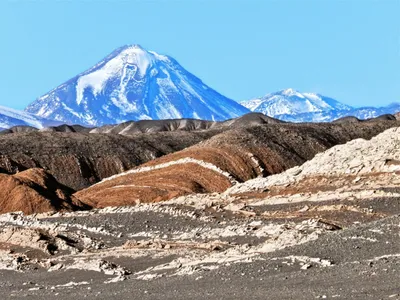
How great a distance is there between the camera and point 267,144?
57.0 m

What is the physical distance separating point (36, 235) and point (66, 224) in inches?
123

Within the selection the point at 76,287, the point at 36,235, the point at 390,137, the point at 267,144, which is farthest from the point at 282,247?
the point at 267,144

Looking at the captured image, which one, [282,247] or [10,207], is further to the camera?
[10,207]

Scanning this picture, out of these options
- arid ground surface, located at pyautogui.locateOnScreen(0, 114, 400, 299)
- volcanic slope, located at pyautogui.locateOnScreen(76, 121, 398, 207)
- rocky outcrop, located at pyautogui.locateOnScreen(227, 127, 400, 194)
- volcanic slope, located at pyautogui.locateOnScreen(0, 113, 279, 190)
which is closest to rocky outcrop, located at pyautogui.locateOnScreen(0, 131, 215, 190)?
volcanic slope, located at pyautogui.locateOnScreen(0, 113, 279, 190)

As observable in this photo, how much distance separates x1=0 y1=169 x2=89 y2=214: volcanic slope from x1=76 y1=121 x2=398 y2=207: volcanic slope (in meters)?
2.15

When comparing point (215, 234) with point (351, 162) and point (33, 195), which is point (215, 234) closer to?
point (351, 162)

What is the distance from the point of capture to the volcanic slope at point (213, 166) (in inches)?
1703

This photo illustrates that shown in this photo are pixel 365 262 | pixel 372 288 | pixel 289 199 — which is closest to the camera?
pixel 372 288

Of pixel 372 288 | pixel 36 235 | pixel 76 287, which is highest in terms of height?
pixel 36 235

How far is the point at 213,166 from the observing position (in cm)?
4847

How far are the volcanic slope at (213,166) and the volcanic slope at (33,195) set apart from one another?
215 cm

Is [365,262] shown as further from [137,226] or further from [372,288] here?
[137,226]

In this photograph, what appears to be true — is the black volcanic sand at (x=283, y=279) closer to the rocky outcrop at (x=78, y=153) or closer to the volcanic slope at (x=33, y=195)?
the volcanic slope at (x=33, y=195)

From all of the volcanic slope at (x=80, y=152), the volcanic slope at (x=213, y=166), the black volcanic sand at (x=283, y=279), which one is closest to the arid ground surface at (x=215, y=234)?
the black volcanic sand at (x=283, y=279)
